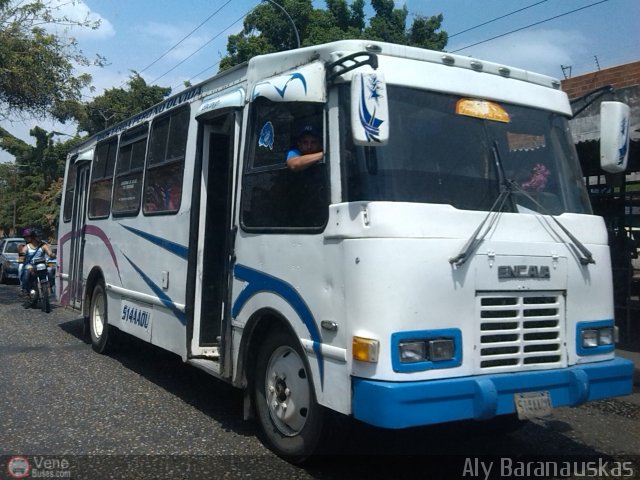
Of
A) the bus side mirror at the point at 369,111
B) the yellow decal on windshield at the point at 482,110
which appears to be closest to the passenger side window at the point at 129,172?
the yellow decal on windshield at the point at 482,110

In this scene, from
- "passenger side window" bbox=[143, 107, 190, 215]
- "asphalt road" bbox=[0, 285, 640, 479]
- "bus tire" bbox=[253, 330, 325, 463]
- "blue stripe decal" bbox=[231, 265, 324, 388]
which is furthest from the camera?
"passenger side window" bbox=[143, 107, 190, 215]

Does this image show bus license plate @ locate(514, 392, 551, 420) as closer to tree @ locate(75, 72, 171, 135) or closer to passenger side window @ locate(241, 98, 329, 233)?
passenger side window @ locate(241, 98, 329, 233)

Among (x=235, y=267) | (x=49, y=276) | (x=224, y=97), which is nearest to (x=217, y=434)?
(x=235, y=267)

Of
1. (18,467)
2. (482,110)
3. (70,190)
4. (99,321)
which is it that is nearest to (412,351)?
(482,110)

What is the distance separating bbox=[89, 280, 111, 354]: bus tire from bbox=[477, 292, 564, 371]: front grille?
584 centimetres

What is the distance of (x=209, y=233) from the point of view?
6273 millimetres

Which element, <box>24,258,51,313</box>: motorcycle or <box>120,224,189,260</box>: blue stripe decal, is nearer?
<box>120,224,189,260</box>: blue stripe decal

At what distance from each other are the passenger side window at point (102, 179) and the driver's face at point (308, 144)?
4789 millimetres

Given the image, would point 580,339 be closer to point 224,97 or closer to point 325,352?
point 325,352

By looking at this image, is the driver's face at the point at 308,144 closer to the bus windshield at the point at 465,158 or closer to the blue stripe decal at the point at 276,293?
the bus windshield at the point at 465,158

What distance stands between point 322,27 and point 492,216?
2207 centimetres

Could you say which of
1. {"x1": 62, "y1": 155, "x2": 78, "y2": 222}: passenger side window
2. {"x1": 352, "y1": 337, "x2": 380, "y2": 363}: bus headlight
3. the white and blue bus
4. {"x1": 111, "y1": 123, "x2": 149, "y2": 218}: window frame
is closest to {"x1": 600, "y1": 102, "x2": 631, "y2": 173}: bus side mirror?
the white and blue bus

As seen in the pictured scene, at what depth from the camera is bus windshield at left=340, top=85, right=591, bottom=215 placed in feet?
13.9

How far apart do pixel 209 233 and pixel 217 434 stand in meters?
1.85
